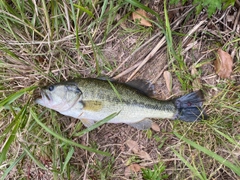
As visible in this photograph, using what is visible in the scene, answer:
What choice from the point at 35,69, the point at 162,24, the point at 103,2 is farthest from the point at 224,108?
the point at 35,69

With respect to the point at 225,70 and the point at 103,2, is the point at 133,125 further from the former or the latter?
the point at 103,2

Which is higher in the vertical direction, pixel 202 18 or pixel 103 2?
pixel 103 2

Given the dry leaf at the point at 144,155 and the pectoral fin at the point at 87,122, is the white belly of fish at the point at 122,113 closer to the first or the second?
the pectoral fin at the point at 87,122

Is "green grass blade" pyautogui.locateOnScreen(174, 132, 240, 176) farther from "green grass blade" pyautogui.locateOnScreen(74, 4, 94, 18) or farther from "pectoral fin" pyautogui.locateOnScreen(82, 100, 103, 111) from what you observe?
"green grass blade" pyautogui.locateOnScreen(74, 4, 94, 18)

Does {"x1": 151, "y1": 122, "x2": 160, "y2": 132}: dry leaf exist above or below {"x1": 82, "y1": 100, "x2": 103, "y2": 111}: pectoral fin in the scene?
below

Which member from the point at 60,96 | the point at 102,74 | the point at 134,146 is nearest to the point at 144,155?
the point at 134,146

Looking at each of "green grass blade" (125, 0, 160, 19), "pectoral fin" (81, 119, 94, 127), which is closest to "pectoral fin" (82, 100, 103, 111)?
"pectoral fin" (81, 119, 94, 127)
